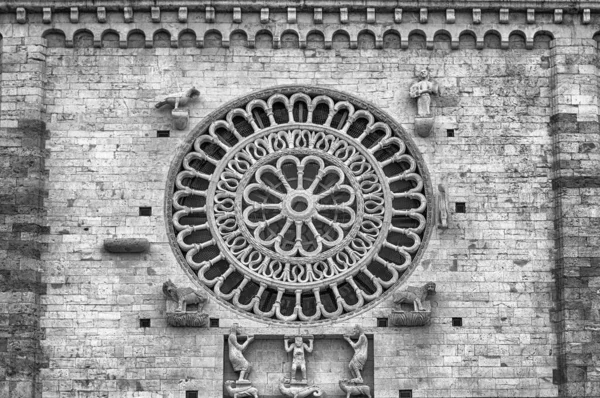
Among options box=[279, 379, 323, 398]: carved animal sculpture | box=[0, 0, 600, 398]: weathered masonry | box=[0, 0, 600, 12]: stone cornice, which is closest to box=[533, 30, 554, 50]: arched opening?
box=[0, 0, 600, 398]: weathered masonry

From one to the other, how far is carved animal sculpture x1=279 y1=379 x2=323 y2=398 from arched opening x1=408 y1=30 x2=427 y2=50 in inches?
248

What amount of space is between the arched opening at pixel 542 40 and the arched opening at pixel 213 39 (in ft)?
18.0

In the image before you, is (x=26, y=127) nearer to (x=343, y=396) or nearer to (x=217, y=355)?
(x=217, y=355)

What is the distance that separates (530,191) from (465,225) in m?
1.28

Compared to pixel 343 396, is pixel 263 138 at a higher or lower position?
higher

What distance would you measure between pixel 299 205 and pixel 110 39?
175 inches

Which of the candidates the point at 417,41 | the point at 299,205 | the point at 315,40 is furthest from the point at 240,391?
the point at 417,41

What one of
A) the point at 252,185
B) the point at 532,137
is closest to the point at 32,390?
the point at 252,185

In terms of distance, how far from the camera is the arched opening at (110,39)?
3231 centimetres

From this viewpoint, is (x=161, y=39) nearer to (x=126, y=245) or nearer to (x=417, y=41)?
(x=126, y=245)

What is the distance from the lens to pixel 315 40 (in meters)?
32.4

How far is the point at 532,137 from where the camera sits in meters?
31.9

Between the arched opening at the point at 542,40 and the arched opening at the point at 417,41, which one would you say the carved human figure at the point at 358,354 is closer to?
the arched opening at the point at 417,41

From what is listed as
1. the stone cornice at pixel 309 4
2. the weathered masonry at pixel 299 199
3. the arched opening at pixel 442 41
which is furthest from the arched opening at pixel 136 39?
the arched opening at pixel 442 41
